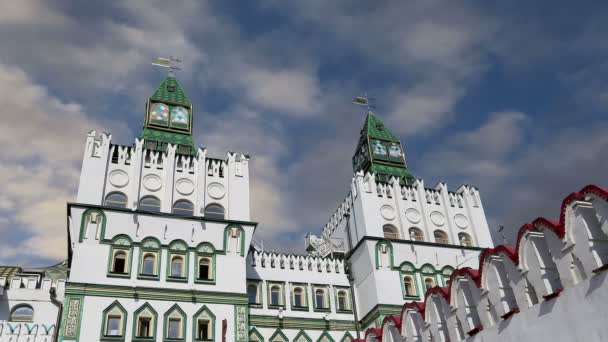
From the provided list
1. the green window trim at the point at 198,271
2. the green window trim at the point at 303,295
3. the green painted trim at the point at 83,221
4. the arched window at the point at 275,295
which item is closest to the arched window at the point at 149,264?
the green window trim at the point at 198,271

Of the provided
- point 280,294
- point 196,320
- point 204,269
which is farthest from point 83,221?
point 280,294

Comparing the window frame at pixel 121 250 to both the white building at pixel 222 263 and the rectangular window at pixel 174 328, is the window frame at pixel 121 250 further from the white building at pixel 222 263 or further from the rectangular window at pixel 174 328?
the rectangular window at pixel 174 328

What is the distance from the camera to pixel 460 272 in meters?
22.2

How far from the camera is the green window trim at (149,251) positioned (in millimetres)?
31828

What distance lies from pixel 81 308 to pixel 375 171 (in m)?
25.4

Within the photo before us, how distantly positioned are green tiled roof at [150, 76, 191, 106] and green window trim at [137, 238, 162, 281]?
14015mm

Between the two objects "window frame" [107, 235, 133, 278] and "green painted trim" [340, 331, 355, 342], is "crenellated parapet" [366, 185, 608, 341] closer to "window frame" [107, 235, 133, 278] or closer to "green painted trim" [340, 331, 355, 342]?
"green painted trim" [340, 331, 355, 342]

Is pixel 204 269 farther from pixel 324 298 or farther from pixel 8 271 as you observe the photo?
pixel 8 271

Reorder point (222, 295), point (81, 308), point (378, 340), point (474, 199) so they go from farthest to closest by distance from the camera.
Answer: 1. point (474, 199)
2. point (222, 295)
3. point (81, 308)
4. point (378, 340)

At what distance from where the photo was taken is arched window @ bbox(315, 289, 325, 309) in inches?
1481

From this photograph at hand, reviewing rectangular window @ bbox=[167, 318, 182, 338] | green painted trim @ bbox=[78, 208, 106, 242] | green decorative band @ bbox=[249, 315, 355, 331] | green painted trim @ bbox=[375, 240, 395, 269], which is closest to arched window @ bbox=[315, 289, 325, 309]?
green decorative band @ bbox=[249, 315, 355, 331]

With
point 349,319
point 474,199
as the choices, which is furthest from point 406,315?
point 474,199

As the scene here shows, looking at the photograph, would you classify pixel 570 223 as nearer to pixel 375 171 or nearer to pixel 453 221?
pixel 453 221

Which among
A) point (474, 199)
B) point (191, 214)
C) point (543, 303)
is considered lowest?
point (543, 303)
